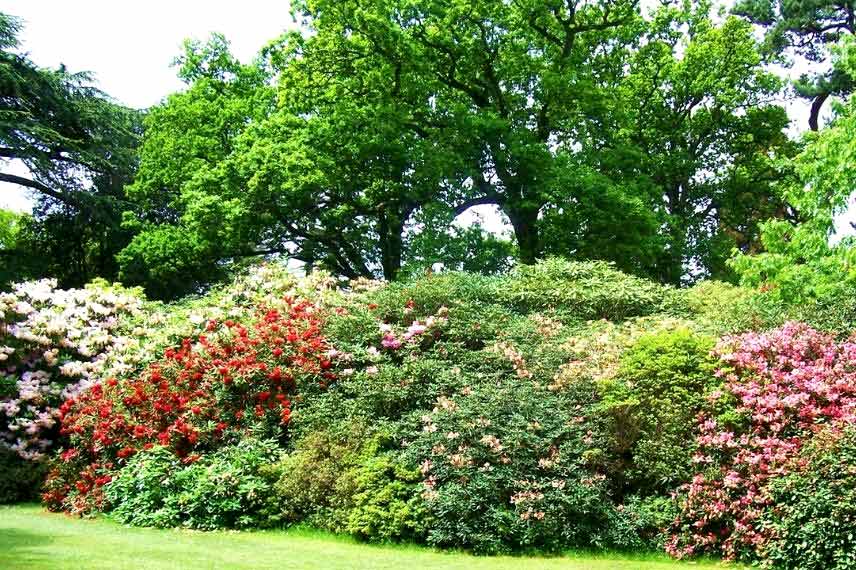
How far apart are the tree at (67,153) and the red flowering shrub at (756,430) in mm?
24674

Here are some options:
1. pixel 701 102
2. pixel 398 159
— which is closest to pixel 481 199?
pixel 398 159

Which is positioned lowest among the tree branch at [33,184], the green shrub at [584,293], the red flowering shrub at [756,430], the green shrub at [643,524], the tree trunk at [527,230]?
the green shrub at [643,524]

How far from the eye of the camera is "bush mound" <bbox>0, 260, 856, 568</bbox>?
8.48 m

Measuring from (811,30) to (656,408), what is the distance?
21.7 metres

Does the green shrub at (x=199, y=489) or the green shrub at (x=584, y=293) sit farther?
the green shrub at (x=584, y=293)

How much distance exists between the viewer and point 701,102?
28.5 m

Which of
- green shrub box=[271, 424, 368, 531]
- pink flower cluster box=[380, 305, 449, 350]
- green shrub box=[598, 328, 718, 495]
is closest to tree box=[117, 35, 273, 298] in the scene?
pink flower cluster box=[380, 305, 449, 350]

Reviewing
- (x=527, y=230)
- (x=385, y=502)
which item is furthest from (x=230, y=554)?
(x=527, y=230)

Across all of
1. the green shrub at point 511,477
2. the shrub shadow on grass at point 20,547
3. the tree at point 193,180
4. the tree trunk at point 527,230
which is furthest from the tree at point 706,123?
the shrub shadow on grass at point 20,547

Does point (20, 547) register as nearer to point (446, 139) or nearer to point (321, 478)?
point (321, 478)

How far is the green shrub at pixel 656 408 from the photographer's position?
29.3 feet

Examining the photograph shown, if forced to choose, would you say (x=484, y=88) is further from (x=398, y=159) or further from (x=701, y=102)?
(x=701, y=102)

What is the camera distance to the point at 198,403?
11.5 metres

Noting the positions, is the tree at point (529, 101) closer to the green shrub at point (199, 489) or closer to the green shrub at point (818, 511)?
the green shrub at point (199, 489)
